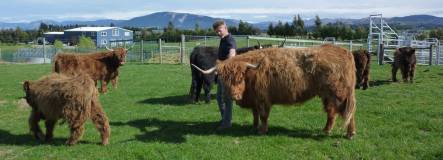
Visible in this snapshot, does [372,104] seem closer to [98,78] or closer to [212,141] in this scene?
[212,141]

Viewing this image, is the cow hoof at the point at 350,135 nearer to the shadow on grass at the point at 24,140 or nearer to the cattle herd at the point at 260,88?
the cattle herd at the point at 260,88

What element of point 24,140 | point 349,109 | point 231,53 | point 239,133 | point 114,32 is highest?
point 114,32

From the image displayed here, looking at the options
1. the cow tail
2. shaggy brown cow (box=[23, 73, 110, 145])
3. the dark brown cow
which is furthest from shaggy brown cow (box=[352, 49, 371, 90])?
shaggy brown cow (box=[23, 73, 110, 145])

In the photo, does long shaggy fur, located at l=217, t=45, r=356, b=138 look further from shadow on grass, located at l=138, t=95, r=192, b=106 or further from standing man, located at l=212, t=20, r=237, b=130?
shadow on grass, located at l=138, t=95, r=192, b=106

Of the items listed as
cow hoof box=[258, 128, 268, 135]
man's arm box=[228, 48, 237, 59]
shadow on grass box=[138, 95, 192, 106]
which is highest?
man's arm box=[228, 48, 237, 59]

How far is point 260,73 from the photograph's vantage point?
8.42 metres

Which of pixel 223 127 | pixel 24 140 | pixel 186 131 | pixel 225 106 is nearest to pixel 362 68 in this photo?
pixel 225 106

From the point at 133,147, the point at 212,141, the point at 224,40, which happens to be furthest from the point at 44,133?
the point at 224,40

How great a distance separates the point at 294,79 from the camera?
326 inches

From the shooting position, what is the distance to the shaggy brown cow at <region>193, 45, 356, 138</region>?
807cm

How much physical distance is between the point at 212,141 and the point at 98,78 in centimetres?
793

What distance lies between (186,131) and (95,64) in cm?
702

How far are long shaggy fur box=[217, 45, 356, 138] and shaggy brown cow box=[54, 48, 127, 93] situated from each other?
7.15 meters

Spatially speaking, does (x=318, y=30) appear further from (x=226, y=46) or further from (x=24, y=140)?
(x=24, y=140)
